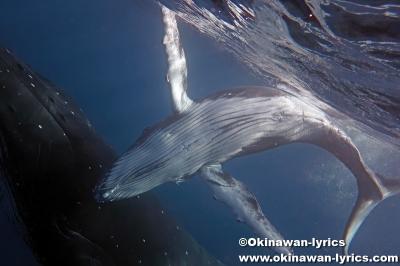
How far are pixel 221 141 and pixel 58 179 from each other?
2535 millimetres

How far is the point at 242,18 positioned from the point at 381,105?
4.12m

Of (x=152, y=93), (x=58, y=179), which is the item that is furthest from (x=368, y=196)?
(x=152, y=93)

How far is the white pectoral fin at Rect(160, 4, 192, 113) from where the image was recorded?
20.3 ft

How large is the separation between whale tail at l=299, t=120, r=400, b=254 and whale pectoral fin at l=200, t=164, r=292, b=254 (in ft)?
5.02

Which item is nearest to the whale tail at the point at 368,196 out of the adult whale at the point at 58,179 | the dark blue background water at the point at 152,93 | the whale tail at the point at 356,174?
the whale tail at the point at 356,174

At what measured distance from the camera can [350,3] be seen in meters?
5.29

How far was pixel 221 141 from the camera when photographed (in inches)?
236

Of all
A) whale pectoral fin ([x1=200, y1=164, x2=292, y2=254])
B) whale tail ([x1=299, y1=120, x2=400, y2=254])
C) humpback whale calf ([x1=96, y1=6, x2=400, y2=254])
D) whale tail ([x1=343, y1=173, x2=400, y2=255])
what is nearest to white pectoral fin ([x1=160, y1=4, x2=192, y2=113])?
humpback whale calf ([x1=96, y1=6, x2=400, y2=254])

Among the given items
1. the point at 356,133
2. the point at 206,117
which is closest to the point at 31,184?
the point at 206,117

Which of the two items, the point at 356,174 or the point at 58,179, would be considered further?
the point at 356,174

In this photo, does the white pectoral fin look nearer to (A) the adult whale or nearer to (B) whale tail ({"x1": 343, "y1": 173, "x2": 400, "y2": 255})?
(A) the adult whale

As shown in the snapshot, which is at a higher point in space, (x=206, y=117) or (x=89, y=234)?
(x=206, y=117)

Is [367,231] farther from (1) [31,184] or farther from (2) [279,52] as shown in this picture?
(1) [31,184]

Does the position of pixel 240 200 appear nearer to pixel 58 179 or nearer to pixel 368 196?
pixel 368 196
